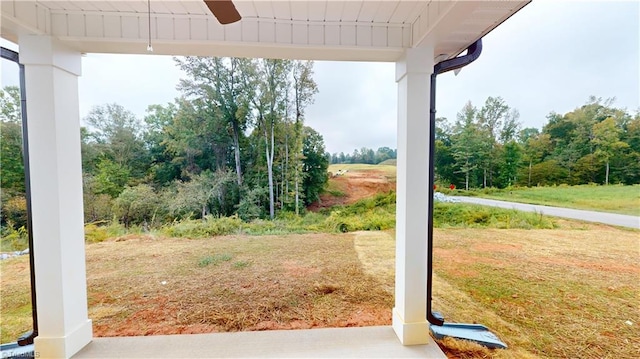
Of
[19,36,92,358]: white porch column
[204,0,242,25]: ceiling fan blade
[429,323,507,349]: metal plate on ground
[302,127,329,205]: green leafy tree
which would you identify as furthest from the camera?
[302,127,329,205]: green leafy tree

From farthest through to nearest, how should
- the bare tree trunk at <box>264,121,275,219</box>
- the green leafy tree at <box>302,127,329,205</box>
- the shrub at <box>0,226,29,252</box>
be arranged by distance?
the green leafy tree at <box>302,127,329,205</box>, the bare tree trunk at <box>264,121,275,219</box>, the shrub at <box>0,226,29,252</box>

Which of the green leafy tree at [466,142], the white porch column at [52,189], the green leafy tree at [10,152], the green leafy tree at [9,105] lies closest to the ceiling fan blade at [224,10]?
the white porch column at [52,189]

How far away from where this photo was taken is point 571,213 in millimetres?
3746

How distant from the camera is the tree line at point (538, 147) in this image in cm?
331

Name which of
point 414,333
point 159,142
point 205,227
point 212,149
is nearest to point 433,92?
point 414,333

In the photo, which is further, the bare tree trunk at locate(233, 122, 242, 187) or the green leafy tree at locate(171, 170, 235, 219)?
the bare tree trunk at locate(233, 122, 242, 187)

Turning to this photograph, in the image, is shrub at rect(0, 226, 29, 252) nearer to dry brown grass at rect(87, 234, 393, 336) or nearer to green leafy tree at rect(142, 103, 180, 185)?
dry brown grass at rect(87, 234, 393, 336)

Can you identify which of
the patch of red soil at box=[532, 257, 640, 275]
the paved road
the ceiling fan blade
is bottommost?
the patch of red soil at box=[532, 257, 640, 275]

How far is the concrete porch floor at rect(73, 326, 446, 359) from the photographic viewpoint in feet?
5.69

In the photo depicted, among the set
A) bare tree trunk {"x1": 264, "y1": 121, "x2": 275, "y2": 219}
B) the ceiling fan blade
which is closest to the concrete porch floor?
the ceiling fan blade

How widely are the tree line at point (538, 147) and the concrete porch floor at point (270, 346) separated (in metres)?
2.99

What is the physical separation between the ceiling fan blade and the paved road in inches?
168

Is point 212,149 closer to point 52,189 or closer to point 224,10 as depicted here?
point 52,189

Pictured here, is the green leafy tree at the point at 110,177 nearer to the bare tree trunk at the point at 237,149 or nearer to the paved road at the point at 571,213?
the bare tree trunk at the point at 237,149
